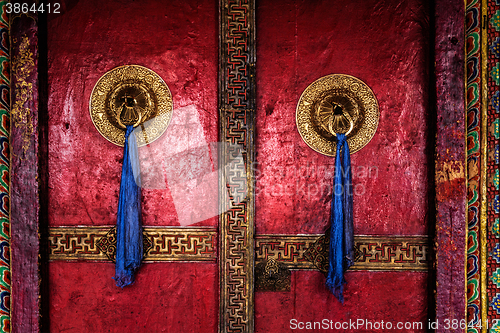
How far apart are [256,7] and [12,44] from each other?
6.68 feet

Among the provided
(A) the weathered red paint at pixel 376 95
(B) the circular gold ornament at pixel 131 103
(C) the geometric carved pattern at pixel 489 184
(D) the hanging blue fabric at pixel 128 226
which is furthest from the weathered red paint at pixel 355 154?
(D) the hanging blue fabric at pixel 128 226

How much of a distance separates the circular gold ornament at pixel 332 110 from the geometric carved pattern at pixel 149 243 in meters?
1.19

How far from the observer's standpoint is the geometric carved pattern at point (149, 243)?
215cm

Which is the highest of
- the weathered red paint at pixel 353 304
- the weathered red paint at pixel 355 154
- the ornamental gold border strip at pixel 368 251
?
the weathered red paint at pixel 355 154

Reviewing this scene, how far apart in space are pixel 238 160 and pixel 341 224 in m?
0.99

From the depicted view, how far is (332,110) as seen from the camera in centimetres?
214

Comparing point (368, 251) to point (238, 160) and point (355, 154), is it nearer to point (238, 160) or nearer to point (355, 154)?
point (355, 154)

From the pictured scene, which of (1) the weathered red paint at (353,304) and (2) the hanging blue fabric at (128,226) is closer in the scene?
(2) the hanging blue fabric at (128,226)

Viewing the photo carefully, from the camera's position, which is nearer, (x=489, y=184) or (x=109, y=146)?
(x=489, y=184)

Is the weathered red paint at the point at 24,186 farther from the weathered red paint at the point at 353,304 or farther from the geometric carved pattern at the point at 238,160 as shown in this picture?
the weathered red paint at the point at 353,304

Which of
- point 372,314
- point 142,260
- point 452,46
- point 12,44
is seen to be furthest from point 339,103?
point 12,44

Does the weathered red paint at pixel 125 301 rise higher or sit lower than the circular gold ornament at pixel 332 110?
lower

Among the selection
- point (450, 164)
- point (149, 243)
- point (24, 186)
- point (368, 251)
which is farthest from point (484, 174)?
point (24, 186)

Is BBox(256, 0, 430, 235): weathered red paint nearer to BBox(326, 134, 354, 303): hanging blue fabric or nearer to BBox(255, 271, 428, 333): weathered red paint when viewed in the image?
BBox(326, 134, 354, 303): hanging blue fabric
